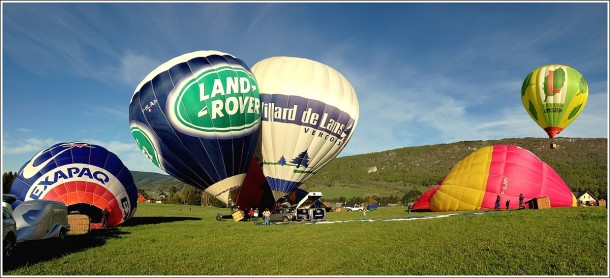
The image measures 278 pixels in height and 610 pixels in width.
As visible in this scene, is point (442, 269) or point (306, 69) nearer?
point (442, 269)

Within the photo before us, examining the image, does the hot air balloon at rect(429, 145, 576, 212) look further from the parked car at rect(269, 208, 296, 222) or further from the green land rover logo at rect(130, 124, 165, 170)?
the green land rover logo at rect(130, 124, 165, 170)

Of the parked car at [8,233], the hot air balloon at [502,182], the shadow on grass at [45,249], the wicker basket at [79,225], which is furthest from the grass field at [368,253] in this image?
the hot air balloon at [502,182]

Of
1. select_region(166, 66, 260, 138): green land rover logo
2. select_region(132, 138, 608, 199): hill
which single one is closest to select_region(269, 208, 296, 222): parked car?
select_region(166, 66, 260, 138): green land rover logo

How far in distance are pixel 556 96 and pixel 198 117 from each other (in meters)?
25.2

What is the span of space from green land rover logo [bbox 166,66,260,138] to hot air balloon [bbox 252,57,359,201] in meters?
2.82

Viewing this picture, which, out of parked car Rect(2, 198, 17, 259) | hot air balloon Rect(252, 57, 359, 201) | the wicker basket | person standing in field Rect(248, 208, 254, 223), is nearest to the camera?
parked car Rect(2, 198, 17, 259)

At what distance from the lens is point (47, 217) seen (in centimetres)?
1105

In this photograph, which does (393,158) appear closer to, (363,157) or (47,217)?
(363,157)

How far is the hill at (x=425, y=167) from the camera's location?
9750 cm

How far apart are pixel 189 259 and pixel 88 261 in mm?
2107

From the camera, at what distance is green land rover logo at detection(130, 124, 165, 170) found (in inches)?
869

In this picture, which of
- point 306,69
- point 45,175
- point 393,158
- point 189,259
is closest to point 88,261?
point 189,259

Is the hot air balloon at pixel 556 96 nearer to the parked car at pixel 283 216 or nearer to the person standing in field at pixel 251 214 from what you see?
the parked car at pixel 283 216

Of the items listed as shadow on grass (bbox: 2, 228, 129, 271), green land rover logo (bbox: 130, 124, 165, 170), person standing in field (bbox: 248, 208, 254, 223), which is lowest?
shadow on grass (bbox: 2, 228, 129, 271)
